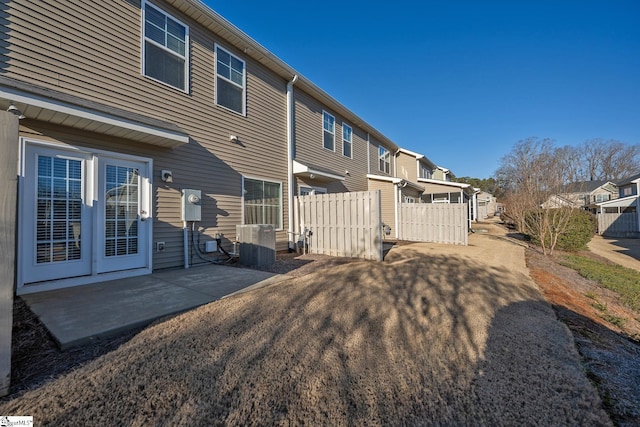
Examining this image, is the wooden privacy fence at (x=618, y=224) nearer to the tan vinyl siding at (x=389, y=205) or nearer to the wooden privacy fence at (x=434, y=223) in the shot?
the wooden privacy fence at (x=434, y=223)

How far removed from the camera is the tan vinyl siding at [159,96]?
4090 mm

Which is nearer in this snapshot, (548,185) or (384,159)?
(548,185)

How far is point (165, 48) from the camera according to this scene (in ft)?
18.6

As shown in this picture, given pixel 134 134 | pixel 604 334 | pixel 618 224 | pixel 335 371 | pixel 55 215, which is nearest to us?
pixel 335 371

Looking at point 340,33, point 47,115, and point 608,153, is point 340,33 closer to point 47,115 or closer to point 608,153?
point 47,115

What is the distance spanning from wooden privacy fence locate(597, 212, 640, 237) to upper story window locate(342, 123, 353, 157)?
1925 centimetres

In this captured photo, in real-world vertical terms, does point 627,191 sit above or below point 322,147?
below

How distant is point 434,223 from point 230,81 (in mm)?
9748

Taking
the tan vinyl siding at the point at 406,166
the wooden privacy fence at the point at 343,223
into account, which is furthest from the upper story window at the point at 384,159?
the wooden privacy fence at the point at 343,223

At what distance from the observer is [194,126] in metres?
6.09

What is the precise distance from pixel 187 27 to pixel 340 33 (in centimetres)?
840

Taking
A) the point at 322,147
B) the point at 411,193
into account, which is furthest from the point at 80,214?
the point at 411,193

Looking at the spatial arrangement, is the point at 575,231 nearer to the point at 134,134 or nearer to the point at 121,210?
the point at 134,134

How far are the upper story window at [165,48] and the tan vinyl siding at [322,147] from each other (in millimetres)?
4065
